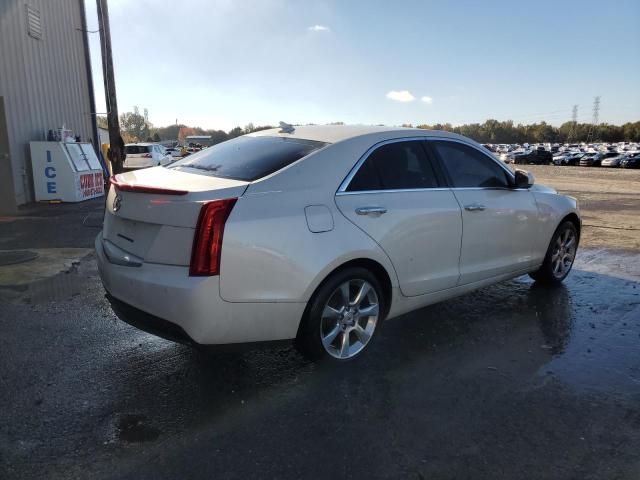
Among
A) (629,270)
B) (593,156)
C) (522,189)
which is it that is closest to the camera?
(522,189)

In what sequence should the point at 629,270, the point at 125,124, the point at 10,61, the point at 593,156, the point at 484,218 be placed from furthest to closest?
the point at 125,124, the point at 593,156, the point at 10,61, the point at 629,270, the point at 484,218

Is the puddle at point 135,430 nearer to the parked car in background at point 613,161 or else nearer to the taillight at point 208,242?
the taillight at point 208,242

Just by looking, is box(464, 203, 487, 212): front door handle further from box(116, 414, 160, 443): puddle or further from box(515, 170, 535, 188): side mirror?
box(116, 414, 160, 443): puddle

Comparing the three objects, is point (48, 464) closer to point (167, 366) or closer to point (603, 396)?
point (167, 366)

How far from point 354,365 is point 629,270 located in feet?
15.0

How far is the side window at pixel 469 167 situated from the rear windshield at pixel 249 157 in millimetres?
1213

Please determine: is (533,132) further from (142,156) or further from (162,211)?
(162,211)

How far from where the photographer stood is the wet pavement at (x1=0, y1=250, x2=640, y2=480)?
2542 mm

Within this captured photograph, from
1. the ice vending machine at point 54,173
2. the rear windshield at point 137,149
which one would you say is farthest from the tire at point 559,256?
the rear windshield at point 137,149

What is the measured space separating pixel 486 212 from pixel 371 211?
1377 millimetres

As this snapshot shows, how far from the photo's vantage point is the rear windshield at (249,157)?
3.41 m

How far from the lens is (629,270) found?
636 centimetres

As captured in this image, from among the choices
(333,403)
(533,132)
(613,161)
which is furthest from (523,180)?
(533,132)

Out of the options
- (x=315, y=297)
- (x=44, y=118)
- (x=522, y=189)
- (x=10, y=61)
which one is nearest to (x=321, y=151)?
(x=315, y=297)
